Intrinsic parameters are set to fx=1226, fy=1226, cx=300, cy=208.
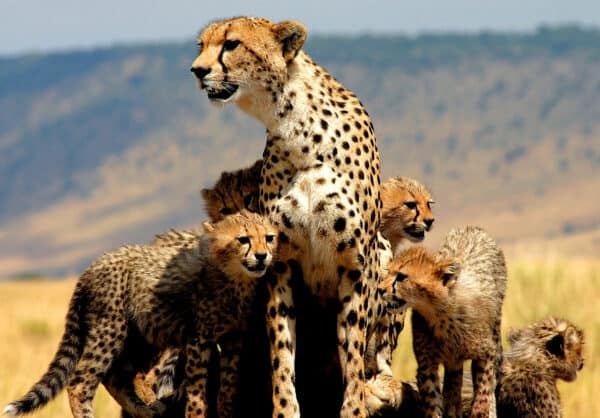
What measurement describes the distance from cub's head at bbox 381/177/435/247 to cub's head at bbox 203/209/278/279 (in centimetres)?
80

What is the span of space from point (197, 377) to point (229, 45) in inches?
55.1

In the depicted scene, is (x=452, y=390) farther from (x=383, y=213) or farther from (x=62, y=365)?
(x=62, y=365)

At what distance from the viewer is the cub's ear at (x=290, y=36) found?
4750mm

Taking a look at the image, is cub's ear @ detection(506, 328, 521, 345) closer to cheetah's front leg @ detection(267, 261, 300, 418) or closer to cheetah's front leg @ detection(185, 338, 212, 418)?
cheetah's front leg @ detection(267, 261, 300, 418)

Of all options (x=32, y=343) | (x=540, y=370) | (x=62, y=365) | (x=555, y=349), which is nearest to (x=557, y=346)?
(x=555, y=349)

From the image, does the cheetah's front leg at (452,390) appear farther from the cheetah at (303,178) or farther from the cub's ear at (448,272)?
the cheetah at (303,178)

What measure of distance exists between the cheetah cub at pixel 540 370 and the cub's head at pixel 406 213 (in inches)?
27.5

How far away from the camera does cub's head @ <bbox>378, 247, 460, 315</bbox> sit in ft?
16.7

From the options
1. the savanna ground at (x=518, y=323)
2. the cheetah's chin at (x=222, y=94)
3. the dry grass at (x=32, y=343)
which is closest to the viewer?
the cheetah's chin at (x=222, y=94)

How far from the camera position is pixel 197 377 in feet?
16.8

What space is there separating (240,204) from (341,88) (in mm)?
917

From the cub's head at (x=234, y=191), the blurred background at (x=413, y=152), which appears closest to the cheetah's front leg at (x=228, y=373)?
the cub's head at (x=234, y=191)

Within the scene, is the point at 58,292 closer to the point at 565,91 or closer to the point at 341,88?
the point at 341,88

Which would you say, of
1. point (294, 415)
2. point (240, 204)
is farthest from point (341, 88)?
point (294, 415)
